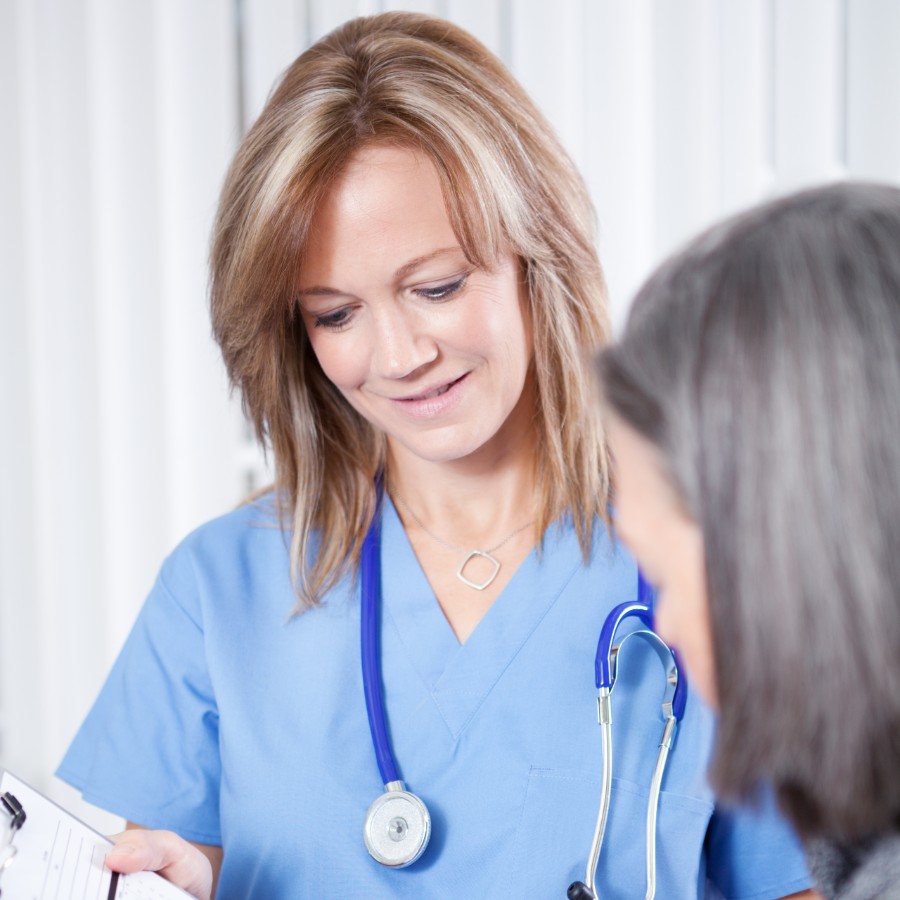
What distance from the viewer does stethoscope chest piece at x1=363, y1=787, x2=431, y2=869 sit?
0.96m

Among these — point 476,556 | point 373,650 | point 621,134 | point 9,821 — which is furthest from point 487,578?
point 621,134

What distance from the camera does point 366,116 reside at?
3.47 ft

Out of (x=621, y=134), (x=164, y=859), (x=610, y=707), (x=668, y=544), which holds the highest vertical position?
(x=621, y=134)

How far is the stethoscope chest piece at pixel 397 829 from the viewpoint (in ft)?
3.17

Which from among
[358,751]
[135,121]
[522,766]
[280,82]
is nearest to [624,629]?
[522,766]

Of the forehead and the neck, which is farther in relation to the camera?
the neck

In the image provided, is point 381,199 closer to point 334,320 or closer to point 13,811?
point 334,320

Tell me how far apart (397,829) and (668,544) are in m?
0.48

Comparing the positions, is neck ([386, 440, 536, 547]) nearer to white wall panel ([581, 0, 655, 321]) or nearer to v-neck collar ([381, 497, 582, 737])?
v-neck collar ([381, 497, 582, 737])

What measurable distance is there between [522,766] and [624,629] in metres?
0.17

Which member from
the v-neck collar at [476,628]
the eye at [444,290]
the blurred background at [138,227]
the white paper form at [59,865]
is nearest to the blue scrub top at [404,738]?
the v-neck collar at [476,628]

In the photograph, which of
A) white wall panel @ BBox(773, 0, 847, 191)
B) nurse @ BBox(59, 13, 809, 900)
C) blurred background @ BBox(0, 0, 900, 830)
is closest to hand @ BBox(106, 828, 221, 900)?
nurse @ BBox(59, 13, 809, 900)

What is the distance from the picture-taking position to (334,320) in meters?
1.11

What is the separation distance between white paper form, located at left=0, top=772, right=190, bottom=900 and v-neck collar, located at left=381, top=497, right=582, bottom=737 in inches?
12.4
